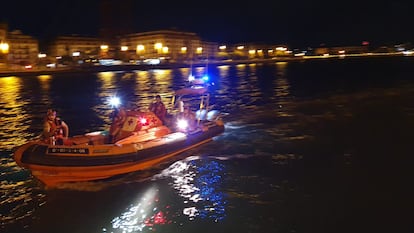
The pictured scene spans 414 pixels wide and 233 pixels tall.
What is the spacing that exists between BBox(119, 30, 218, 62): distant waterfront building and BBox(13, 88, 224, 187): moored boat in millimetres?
118974

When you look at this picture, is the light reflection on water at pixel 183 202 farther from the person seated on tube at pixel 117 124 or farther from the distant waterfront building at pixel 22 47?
the distant waterfront building at pixel 22 47

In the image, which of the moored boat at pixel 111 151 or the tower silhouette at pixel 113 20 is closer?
the moored boat at pixel 111 151

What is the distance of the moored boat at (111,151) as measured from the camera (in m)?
10.9

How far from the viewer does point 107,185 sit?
38.1ft

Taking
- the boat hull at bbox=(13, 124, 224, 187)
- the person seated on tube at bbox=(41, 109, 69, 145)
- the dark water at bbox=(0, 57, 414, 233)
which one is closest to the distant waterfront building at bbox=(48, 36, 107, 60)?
the dark water at bbox=(0, 57, 414, 233)

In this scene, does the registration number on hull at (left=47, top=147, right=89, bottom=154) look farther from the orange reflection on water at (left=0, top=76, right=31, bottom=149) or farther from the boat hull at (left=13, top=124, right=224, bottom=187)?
the orange reflection on water at (left=0, top=76, right=31, bottom=149)

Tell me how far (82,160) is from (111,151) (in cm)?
86

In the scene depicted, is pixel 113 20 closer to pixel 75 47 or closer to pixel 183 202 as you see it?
pixel 75 47

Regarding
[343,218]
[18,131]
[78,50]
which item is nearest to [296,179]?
[343,218]

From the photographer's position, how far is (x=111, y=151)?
38.0 feet

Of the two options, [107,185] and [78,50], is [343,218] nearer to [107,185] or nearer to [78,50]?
[107,185]

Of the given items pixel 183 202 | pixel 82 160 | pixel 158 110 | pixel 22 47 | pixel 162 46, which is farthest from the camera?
pixel 162 46

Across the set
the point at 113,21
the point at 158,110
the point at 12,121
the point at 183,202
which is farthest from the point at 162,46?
the point at 183,202

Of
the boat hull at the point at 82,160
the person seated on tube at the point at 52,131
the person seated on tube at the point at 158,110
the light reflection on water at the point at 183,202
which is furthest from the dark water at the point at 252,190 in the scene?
the person seated on tube at the point at 158,110
